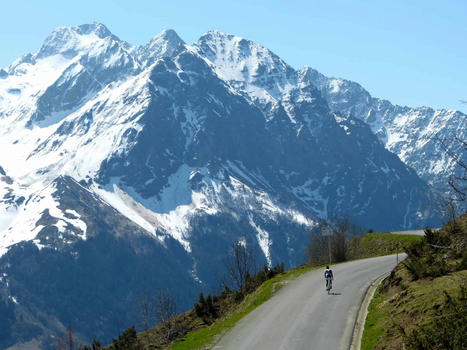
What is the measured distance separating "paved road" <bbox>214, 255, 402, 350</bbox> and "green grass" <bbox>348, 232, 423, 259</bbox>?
719 inches

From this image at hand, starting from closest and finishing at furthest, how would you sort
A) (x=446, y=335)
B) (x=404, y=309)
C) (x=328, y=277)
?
(x=446, y=335) → (x=404, y=309) → (x=328, y=277)

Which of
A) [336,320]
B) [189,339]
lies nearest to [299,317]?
[336,320]

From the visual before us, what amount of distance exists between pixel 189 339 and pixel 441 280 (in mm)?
17984

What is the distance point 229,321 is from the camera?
43469 mm

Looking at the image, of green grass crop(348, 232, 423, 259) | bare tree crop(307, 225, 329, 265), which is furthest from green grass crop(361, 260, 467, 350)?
bare tree crop(307, 225, 329, 265)

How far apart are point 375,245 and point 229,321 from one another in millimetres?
37235

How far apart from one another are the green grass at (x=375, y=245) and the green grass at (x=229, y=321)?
17.3 meters

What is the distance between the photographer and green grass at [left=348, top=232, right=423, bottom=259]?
234 feet

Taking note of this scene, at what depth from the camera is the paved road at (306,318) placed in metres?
33.0

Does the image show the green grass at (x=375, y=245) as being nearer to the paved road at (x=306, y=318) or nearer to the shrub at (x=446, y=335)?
the paved road at (x=306, y=318)

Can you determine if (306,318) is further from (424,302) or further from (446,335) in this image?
(446,335)

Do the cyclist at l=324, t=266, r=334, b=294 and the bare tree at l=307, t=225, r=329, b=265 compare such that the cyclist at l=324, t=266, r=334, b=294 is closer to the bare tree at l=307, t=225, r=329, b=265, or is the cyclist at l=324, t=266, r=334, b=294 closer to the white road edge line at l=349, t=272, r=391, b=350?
the white road edge line at l=349, t=272, r=391, b=350

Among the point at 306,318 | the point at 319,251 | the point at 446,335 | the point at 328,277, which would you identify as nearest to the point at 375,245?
the point at 319,251

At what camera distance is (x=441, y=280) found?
105ft
